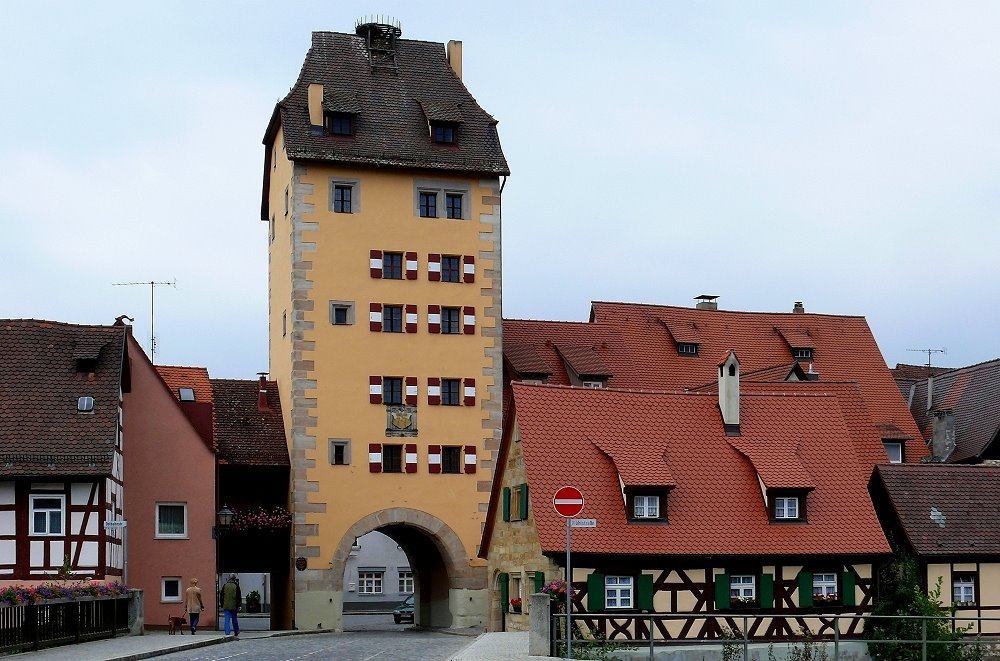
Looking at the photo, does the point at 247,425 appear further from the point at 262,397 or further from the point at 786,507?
the point at 786,507

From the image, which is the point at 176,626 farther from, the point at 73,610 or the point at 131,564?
the point at 73,610

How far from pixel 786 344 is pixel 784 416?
65.2 feet

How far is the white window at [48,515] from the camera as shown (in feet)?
136

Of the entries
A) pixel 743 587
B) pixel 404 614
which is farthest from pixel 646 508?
pixel 404 614

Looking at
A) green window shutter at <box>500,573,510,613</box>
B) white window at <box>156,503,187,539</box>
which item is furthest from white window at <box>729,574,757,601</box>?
white window at <box>156,503,187,539</box>

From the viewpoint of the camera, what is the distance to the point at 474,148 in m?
54.1

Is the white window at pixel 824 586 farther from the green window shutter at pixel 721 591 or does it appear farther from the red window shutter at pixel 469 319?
the red window shutter at pixel 469 319

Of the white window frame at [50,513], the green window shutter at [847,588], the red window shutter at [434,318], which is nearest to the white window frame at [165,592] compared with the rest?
the white window frame at [50,513]

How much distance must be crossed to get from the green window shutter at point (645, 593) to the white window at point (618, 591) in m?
0.26

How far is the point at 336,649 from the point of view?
3519 cm

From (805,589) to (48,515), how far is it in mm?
18849

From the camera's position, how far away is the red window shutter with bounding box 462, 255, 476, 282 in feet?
174

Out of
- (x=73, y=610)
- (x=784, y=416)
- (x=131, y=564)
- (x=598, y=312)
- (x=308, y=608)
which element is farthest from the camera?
(x=598, y=312)

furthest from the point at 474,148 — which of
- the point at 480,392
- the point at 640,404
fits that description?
the point at 640,404
